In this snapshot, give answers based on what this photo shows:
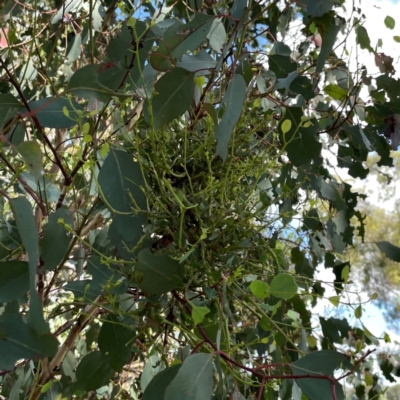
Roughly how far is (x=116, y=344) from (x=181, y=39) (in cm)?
36

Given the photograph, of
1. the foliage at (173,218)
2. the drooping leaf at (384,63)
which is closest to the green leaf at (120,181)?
the foliage at (173,218)

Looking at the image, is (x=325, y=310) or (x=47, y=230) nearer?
(x=47, y=230)

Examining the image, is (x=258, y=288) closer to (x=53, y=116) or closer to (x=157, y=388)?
(x=157, y=388)

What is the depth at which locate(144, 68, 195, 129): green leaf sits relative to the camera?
0.51 metres

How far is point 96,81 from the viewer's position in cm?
54

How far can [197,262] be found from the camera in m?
0.50

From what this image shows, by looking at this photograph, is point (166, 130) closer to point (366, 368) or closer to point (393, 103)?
point (393, 103)

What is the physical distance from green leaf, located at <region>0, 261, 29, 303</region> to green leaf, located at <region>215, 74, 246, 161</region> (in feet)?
0.87

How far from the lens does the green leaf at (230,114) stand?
435 mm

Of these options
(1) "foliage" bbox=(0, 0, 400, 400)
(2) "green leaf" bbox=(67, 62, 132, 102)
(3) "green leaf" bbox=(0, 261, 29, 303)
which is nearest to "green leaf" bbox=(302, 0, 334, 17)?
(1) "foliage" bbox=(0, 0, 400, 400)

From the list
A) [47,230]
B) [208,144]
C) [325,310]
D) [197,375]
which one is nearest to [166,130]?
[208,144]

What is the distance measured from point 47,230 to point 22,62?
1.17 metres

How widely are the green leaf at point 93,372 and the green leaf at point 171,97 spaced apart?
1.04 ft

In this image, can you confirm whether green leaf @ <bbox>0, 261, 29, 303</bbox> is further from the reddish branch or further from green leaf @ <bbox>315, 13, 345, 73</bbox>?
green leaf @ <bbox>315, 13, 345, 73</bbox>
